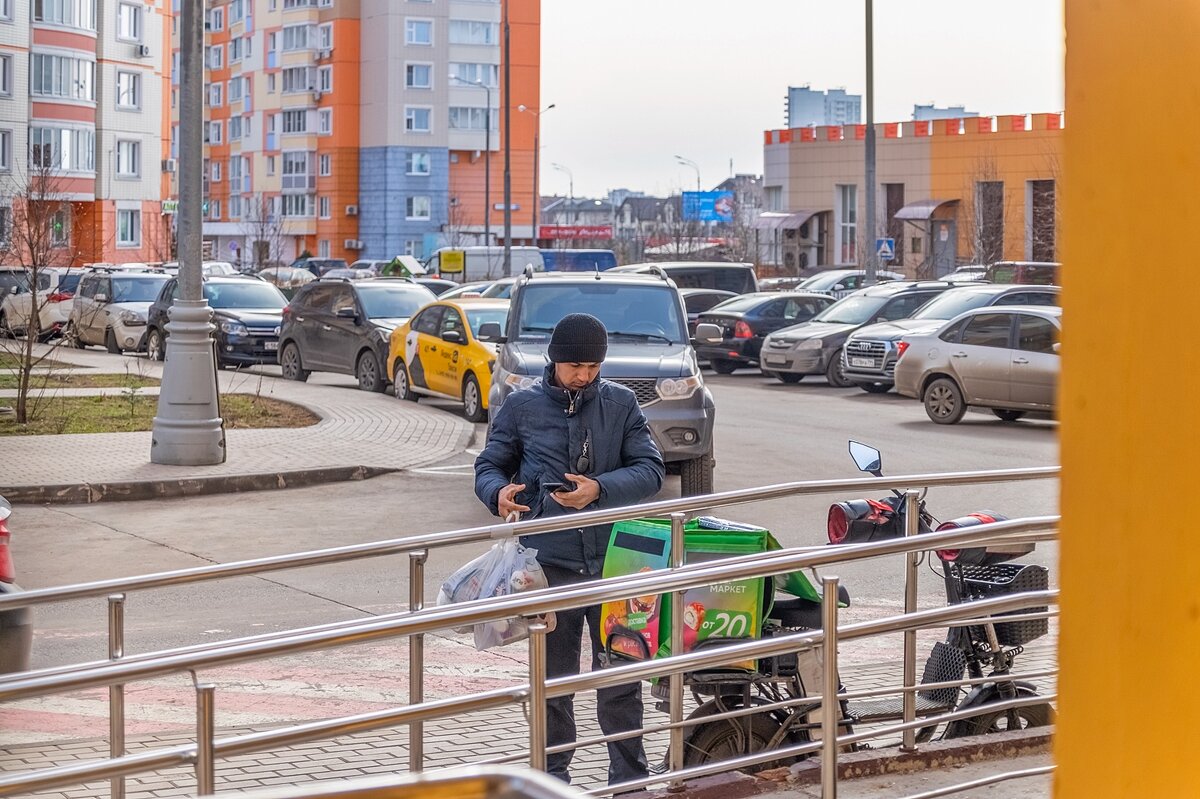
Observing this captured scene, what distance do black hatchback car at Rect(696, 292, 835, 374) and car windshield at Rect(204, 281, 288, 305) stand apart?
784cm

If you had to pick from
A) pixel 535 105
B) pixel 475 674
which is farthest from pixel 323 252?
pixel 475 674

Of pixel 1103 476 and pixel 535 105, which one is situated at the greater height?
pixel 535 105

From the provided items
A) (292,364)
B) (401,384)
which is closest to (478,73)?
(292,364)

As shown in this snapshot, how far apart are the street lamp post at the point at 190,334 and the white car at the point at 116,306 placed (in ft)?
58.3

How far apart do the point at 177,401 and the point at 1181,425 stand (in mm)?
13476

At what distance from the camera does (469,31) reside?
330 feet

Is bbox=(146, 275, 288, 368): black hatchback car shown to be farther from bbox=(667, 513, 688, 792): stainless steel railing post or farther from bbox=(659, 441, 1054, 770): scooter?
bbox=(667, 513, 688, 792): stainless steel railing post

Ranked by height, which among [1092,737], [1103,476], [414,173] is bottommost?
[1092,737]

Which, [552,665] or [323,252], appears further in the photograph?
[323,252]

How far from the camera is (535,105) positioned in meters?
100

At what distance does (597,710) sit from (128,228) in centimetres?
7370

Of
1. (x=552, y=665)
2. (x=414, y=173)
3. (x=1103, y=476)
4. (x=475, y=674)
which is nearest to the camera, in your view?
(x=1103, y=476)

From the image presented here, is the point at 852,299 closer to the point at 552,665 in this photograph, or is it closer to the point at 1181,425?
the point at 552,665

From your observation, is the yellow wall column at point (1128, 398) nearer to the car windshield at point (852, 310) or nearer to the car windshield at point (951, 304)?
the car windshield at point (951, 304)
